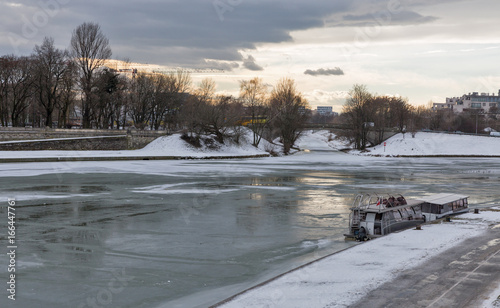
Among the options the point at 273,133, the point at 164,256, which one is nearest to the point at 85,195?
the point at 164,256

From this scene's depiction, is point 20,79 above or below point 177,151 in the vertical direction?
above

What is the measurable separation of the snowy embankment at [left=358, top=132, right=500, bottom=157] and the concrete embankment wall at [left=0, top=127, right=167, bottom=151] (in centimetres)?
5357

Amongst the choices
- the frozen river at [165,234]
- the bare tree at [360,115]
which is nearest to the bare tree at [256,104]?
the bare tree at [360,115]

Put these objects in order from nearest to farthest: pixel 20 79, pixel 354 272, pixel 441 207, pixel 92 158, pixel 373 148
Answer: pixel 354 272 → pixel 441 207 → pixel 92 158 → pixel 20 79 → pixel 373 148

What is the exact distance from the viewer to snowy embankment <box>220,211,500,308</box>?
12.5 m

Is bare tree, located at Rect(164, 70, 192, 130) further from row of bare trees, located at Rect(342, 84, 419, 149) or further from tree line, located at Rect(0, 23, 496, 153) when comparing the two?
row of bare trees, located at Rect(342, 84, 419, 149)

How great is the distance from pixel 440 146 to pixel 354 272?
107 m

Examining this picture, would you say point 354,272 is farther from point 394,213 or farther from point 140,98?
point 140,98

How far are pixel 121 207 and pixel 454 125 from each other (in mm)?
167927

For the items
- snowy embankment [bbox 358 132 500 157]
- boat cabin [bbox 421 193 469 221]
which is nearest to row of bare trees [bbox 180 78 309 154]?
snowy embankment [bbox 358 132 500 157]

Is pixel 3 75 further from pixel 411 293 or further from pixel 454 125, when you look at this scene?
pixel 454 125

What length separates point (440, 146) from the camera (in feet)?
372

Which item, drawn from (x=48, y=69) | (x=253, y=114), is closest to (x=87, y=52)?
(x=48, y=69)

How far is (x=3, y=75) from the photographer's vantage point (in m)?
91.4
